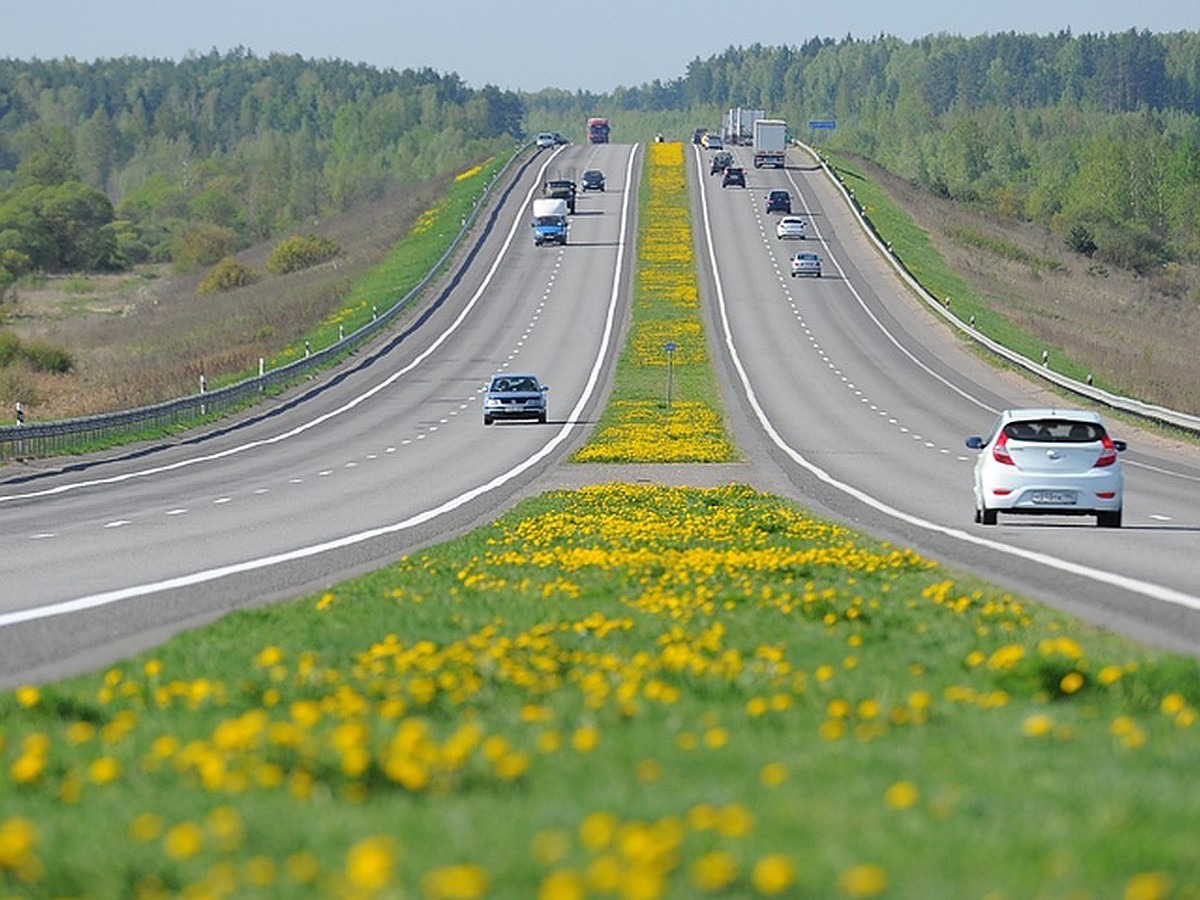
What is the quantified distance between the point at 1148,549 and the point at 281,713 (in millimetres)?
14422

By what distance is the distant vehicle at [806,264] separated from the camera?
324ft

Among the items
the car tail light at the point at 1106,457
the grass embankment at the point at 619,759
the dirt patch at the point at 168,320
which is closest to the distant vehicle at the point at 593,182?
the dirt patch at the point at 168,320

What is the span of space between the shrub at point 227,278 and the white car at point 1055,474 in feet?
320

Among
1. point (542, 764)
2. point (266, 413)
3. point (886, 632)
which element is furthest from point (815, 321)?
point (542, 764)

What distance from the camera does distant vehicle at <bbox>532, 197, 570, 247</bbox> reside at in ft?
367

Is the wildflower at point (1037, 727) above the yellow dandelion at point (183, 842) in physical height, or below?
below

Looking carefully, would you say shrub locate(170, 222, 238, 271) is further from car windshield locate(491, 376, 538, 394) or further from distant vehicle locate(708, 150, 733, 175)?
car windshield locate(491, 376, 538, 394)

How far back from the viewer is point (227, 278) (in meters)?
121

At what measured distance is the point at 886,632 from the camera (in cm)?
1212

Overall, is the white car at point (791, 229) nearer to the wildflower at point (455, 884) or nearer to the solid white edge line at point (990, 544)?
the solid white edge line at point (990, 544)

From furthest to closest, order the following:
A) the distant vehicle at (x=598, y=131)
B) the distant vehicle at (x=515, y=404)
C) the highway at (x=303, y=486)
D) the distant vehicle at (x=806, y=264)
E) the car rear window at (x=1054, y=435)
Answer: the distant vehicle at (x=598, y=131)
the distant vehicle at (x=806, y=264)
the distant vehicle at (x=515, y=404)
the car rear window at (x=1054, y=435)
the highway at (x=303, y=486)

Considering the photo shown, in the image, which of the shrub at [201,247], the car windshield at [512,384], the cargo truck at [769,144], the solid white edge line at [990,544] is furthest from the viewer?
the shrub at [201,247]

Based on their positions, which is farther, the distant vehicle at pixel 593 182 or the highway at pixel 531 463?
the distant vehicle at pixel 593 182

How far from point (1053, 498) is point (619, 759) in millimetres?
19282
